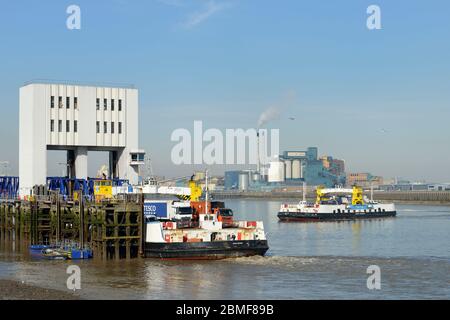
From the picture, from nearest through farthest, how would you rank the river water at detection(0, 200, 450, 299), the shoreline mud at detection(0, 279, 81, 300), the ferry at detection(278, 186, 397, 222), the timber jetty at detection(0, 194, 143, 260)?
the shoreline mud at detection(0, 279, 81, 300), the river water at detection(0, 200, 450, 299), the timber jetty at detection(0, 194, 143, 260), the ferry at detection(278, 186, 397, 222)

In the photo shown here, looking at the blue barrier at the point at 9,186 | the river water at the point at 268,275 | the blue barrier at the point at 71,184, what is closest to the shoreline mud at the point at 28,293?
the river water at the point at 268,275

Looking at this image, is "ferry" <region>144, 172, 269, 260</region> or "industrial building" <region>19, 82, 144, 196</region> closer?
"ferry" <region>144, 172, 269, 260</region>

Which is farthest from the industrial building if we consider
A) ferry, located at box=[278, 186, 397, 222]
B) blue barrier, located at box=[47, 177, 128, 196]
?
ferry, located at box=[278, 186, 397, 222]

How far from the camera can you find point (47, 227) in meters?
74.6

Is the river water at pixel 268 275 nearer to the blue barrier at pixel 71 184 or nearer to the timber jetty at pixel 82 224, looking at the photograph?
the timber jetty at pixel 82 224

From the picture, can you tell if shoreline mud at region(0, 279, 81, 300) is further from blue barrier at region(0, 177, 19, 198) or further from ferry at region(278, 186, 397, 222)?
ferry at region(278, 186, 397, 222)

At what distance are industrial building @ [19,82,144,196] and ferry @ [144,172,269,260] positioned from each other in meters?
16.4

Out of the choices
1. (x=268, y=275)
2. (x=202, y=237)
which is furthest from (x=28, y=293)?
(x=202, y=237)

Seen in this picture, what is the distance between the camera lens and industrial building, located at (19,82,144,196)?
247 feet

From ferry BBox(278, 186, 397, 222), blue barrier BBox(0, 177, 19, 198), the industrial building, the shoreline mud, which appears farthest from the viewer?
ferry BBox(278, 186, 397, 222)

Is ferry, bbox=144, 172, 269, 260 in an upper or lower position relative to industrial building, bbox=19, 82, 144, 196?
lower
